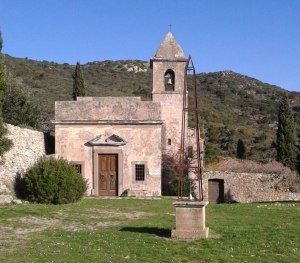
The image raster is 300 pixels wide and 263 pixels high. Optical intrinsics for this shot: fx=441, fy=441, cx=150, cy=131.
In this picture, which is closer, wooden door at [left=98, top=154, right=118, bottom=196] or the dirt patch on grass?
the dirt patch on grass

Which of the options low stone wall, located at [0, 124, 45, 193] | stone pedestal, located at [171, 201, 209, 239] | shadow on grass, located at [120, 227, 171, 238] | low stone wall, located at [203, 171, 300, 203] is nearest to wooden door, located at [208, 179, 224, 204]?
low stone wall, located at [203, 171, 300, 203]

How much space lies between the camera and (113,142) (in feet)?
77.6

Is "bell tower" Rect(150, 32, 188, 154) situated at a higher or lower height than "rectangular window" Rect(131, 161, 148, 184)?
higher

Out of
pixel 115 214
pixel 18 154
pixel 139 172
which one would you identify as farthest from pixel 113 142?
pixel 115 214

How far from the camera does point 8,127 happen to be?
771 inches

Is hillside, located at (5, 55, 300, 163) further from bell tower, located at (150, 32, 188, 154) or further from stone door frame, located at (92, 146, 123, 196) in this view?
stone door frame, located at (92, 146, 123, 196)

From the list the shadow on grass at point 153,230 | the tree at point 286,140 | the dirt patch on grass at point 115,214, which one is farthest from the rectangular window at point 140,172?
the tree at point 286,140

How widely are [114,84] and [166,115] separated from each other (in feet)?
153

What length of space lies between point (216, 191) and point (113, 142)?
8413mm

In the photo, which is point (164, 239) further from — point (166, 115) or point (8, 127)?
point (166, 115)

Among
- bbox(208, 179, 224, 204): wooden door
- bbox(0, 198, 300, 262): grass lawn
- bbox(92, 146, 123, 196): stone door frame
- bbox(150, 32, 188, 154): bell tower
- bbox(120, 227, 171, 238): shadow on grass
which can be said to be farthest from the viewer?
bbox(208, 179, 224, 204): wooden door

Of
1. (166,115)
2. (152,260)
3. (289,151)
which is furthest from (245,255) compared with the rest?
(289,151)

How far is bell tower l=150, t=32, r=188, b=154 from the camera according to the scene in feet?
87.7

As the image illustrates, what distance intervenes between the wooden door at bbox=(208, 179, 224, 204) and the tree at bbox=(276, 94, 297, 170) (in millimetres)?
7505
